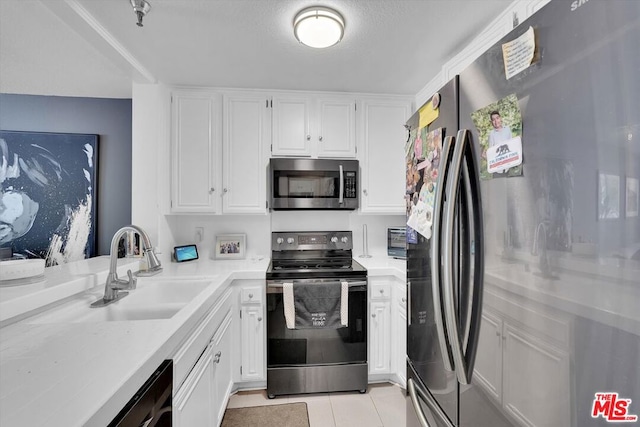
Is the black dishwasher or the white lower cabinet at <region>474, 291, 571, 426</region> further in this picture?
the black dishwasher

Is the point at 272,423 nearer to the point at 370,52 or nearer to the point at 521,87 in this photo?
the point at 521,87

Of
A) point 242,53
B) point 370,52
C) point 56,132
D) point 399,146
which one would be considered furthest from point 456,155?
point 56,132

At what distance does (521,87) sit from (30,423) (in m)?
1.23

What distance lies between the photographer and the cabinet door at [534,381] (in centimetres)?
53

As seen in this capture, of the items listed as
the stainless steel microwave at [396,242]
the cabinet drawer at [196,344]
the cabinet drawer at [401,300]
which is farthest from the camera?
the stainless steel microwave at [396,242]

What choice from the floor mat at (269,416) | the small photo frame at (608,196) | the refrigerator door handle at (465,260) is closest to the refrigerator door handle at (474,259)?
the refrigerator door handle at (465,260)

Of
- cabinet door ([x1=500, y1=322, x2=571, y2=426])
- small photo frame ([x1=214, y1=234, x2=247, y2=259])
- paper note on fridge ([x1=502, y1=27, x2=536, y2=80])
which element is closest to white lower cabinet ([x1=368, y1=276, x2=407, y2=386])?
small photo frame ([x1=214, y1=234, x2=247, y2=259])

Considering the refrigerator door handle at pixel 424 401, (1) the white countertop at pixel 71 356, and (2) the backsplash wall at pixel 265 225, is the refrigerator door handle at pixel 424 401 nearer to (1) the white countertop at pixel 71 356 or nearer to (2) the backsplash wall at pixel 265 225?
(1) the white countertop at pixel 71 356

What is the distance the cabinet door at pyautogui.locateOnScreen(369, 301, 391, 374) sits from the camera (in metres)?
2.09

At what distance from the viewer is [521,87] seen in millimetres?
610

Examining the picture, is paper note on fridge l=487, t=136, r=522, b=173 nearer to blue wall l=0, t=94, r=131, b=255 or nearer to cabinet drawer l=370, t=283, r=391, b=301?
cabinet drawer l=370, t=283, r=391, b=301

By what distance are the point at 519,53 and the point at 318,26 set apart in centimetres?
112

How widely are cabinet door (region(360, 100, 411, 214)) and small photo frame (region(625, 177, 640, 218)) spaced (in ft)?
6.48

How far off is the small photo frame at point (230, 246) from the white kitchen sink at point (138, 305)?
70cm
